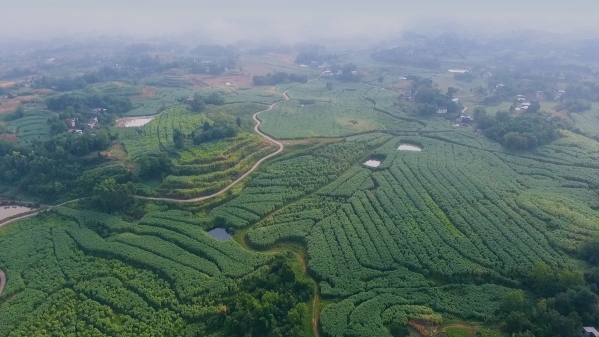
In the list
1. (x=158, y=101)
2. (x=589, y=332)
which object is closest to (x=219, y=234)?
(x=589, y=332)

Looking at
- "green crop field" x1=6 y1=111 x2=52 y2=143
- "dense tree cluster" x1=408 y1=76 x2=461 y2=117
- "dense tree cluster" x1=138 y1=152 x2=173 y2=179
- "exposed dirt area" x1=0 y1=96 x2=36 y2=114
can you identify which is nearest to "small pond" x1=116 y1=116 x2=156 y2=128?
"green crop field" x1=6 y1=111 x2=52 y2=143

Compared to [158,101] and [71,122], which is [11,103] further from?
[158,101]

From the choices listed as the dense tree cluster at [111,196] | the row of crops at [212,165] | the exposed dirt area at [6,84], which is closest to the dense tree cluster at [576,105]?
the row of crops at [212,165]

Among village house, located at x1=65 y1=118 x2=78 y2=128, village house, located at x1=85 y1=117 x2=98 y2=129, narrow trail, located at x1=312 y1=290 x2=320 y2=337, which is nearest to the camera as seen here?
narrow trail, located at x1=312 y1=290 x2=320 y2=337

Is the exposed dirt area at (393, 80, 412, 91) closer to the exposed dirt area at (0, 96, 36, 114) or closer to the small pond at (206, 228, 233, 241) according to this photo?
the small pond at (206, 228, 233, 241)

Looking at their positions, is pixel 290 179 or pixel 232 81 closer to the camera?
pixel 290 179

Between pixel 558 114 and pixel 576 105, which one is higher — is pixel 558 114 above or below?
below

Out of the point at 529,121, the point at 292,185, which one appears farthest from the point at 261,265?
the point at 529,121

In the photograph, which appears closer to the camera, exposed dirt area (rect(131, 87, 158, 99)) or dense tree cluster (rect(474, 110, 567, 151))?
dense tree cluster (rect(474, 110, 567, 151))
